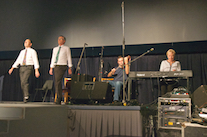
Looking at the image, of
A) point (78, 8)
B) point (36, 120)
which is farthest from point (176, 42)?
point (36, 120)

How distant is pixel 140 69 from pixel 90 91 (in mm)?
3058

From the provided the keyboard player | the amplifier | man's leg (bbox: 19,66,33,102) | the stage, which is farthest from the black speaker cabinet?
the keyboard player

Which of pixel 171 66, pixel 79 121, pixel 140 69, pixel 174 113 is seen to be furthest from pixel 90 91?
pixel 140 69

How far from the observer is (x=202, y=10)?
4766 millimetres

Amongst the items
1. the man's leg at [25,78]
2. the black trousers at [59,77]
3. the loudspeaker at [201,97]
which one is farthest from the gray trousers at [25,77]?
the loudspeaker at [201,97]

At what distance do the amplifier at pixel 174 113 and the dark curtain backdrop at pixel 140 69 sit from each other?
1.14 meters

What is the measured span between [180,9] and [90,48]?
8.33 feet

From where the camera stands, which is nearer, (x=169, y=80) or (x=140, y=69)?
(x=169, y=80)

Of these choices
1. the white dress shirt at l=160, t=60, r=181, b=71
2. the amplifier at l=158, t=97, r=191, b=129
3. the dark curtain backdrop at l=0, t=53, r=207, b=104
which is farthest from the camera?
the dark curtain backdrop at l=0, t=53, r=207, b=104

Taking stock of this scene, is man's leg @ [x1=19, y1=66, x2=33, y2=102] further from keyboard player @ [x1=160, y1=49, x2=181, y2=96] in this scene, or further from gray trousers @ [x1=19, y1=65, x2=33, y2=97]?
keyboard player @ [x1=160, y1=49, x2=181, y2=96]

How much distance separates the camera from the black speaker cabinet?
3146mm

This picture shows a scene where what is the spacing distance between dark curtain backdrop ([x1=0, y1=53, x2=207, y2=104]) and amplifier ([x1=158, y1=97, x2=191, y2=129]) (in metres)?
1.14

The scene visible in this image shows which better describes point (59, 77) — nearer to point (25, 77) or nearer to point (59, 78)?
point (59, 78)

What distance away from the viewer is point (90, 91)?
320cm
